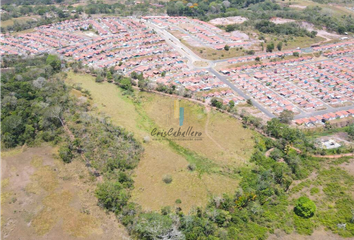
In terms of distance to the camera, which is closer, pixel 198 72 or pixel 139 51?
pixel 198 72

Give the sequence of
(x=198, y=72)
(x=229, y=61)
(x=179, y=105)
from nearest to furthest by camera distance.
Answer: (x=179, y=105)
(x=198, y=72)
(x=229, y=61)

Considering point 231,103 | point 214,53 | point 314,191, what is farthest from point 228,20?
point 314,191

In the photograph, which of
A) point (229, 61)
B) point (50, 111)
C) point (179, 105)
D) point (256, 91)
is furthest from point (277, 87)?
point (50, 111)

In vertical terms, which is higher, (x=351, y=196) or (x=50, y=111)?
(x=50, y=111)

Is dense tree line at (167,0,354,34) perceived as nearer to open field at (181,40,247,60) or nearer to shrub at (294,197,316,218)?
open field at (181,40,247,60)

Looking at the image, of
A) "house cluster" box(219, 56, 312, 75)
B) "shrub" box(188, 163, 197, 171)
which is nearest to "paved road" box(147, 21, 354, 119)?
"house cluster" box(219, 56, 312, 75)

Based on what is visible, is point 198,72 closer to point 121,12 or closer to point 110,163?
point 110,163

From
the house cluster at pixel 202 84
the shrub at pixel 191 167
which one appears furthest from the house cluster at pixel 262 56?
the shrub at pixel 191 167

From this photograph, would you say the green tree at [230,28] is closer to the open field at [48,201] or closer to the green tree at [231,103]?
the green tree at [231,103]
